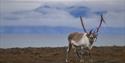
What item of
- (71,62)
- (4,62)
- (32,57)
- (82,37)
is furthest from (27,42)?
(82,37)

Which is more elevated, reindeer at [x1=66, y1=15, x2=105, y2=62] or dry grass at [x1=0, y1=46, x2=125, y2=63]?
reindeer at [x1=66, y1=15, x2=105, y2=62]

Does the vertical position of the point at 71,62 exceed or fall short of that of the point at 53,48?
it exceeds it

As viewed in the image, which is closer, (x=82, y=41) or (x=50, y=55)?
(x=82, y=41)

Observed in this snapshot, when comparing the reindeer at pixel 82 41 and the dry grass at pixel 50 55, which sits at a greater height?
the reindeer at pixel 82 41

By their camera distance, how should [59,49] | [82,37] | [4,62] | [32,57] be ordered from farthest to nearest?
[59,49] < [32,57] < [4,62] < [82,37]

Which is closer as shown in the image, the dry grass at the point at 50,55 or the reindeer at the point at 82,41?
the reindeer at the point at 82,41

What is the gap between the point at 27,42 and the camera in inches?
307

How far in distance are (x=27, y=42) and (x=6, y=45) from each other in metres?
0.42

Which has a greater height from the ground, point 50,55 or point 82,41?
point 82,41

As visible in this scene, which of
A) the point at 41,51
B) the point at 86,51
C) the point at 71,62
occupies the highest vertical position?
the point at 86,51

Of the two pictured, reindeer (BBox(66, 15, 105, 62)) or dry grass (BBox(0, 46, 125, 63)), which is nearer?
reindeer (BBox(66, 15, 105, 62))

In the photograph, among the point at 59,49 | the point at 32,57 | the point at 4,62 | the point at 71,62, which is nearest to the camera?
the point at 71,62

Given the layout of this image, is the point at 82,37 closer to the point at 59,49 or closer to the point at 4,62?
the point at 4,62

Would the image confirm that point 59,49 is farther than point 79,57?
Yes
